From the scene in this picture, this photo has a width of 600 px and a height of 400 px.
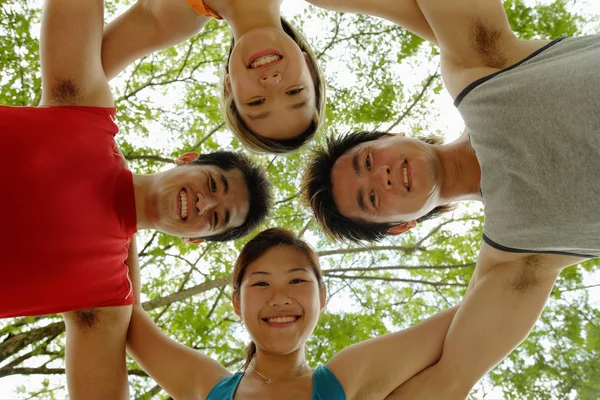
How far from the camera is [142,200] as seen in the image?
133 inches

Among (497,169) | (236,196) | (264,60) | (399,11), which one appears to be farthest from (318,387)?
(399,11)

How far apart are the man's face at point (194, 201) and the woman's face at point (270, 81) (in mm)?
521

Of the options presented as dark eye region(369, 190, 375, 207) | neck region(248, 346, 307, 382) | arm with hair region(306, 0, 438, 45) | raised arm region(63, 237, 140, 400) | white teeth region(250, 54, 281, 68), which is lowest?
neck region(248, 346, 307, 382)

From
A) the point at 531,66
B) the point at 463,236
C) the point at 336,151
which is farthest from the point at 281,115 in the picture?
the point at 463,236

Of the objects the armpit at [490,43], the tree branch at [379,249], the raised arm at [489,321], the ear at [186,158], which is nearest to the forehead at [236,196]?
the ear at [186,158]

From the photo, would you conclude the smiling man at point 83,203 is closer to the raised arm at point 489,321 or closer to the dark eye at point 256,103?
the dark eye at point 256,103

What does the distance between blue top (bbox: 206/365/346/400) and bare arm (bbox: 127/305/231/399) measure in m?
0.10

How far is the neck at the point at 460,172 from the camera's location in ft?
11.2

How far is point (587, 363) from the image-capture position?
4.82m

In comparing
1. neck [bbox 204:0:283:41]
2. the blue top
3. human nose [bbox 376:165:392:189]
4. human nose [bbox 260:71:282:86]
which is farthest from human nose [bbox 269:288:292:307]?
neck [bbox 204:0:283:41]

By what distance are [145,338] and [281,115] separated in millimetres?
1796

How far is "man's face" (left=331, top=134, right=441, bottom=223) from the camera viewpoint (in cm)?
325

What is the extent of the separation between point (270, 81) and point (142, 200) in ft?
3.97

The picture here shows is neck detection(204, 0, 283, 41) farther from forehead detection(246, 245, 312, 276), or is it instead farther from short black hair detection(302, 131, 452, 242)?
forehead detection(246, 245, 312, 276)
